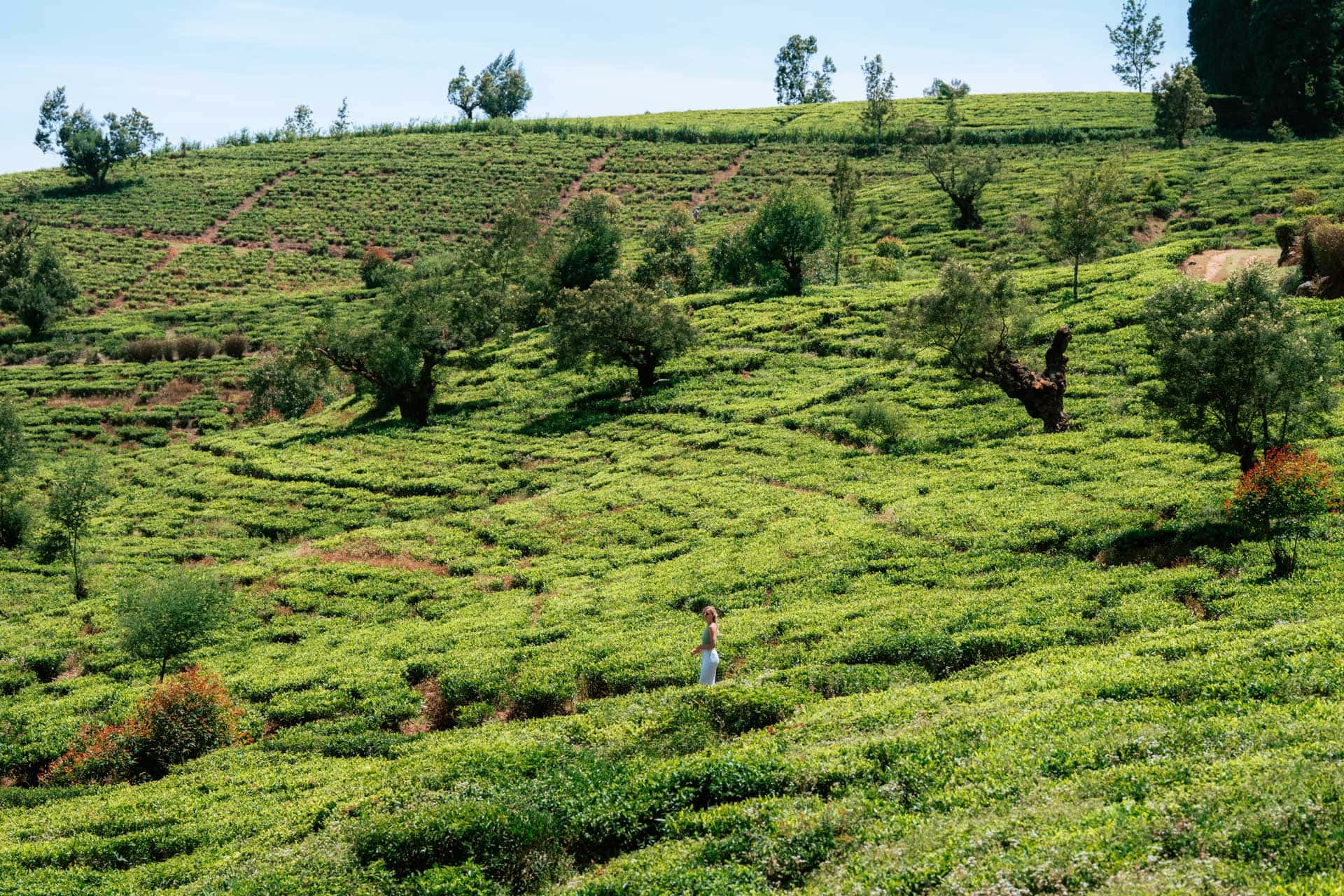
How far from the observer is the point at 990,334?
39438 mm

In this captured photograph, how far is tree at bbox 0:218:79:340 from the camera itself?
283ft

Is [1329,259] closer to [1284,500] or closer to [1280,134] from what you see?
[1284,500]

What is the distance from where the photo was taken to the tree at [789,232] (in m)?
66.6

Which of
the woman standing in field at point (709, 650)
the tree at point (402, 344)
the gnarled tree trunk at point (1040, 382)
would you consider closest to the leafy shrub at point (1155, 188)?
the gnarled tree trunk at point (1040, 382)

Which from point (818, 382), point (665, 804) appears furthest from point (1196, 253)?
point (665, 804)

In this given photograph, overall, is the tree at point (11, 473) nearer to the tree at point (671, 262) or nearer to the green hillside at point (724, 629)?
the green hillside at point (724, 629)

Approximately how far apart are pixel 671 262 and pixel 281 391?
33.9 metres

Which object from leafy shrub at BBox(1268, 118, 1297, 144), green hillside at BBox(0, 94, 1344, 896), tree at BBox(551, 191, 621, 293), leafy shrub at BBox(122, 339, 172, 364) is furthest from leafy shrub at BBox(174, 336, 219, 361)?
leafy shrub at BBox(1268, 118, 1297, 144)

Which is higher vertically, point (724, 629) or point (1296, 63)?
point (1296, 63)

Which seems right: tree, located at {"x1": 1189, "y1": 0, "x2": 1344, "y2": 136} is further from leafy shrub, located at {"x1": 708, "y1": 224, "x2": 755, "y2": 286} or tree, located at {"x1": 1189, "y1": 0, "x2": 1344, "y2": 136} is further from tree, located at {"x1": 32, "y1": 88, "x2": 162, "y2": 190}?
tree, located at {"x1": 32, "y1": 88, "x2": 162, "y2": 190}

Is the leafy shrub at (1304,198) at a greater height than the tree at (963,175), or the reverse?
the tree at (963,175)

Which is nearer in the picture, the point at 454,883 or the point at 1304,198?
the point at 454,883

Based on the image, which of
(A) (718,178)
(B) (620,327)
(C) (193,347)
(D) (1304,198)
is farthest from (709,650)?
(A) (718,178)

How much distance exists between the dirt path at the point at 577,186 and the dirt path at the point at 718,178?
16751mm
